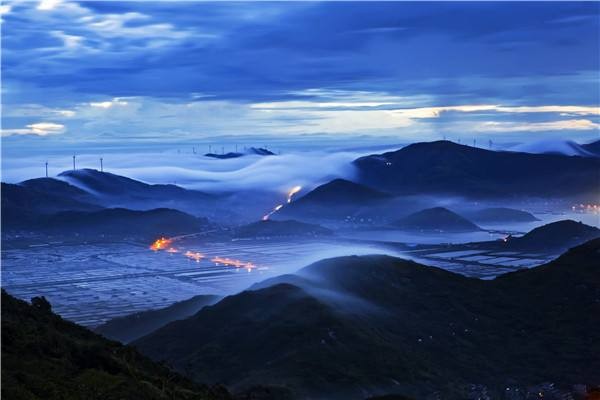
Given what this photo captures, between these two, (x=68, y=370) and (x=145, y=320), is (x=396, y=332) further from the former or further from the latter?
(x=68, y=370)

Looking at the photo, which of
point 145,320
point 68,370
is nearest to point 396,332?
point 145,320

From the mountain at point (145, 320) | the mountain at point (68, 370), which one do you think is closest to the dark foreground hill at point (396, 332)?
the mountain at point (145, 320)

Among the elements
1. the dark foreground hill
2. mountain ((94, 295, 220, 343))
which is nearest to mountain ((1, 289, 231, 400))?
the dark foreground hill

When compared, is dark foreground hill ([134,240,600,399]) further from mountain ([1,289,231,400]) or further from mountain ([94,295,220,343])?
mountain ([1,289,231,400])

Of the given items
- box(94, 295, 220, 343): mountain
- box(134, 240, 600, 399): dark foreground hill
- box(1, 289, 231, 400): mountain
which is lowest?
box(94, 295, 220, 343): mountain

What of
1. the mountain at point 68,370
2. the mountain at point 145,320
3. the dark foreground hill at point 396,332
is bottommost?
the mountain at point 145,320

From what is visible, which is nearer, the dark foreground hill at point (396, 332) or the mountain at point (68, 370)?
the mountain at point (68, 370)

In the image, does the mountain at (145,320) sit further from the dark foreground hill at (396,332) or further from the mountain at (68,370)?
the mountain at (68,370)
